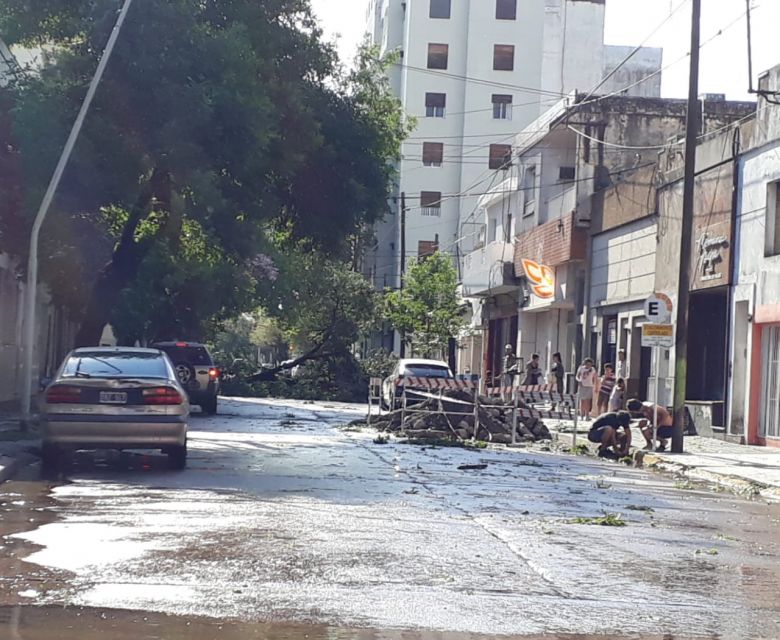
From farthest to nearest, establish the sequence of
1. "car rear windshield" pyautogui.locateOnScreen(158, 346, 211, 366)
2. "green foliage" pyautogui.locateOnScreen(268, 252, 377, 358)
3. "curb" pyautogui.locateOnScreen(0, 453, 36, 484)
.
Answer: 1. "green foliage" pyautogui.locateOnScreen(268, 252, 377, 358)
2. "car rear windshield" pyautogui.locateOnScreen(158, 346, 211, 366)
3. "curb" pyautogui.locateOnScreen(0, 453, 36, 484)

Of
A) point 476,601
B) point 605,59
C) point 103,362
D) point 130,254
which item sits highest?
point 605,59

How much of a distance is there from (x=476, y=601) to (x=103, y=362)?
942 centimetres

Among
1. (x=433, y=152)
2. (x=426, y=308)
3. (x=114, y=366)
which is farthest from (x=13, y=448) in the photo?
(x=433, y=152)

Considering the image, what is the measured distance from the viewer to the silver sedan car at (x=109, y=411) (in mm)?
15633

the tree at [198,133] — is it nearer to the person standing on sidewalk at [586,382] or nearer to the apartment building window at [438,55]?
the person standing on sidewalk at [586,382]

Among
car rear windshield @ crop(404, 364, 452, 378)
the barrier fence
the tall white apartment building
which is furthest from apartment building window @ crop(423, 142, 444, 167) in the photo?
the barrier fence

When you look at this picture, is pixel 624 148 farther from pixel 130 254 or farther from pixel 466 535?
pixel 466 535

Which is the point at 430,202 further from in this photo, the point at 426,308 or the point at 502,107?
the point at 426,308

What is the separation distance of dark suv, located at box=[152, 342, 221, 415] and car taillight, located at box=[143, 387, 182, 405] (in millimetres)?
14890

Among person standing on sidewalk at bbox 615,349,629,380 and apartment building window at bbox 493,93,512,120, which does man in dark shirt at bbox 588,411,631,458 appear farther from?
apartment building window at bbox 493,93,512,120

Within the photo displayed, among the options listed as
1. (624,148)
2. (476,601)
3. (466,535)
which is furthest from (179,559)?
(624,148)

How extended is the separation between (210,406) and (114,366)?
15687 millimetres

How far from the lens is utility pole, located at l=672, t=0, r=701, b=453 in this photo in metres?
23.5

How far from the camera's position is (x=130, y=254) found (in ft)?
85.6
